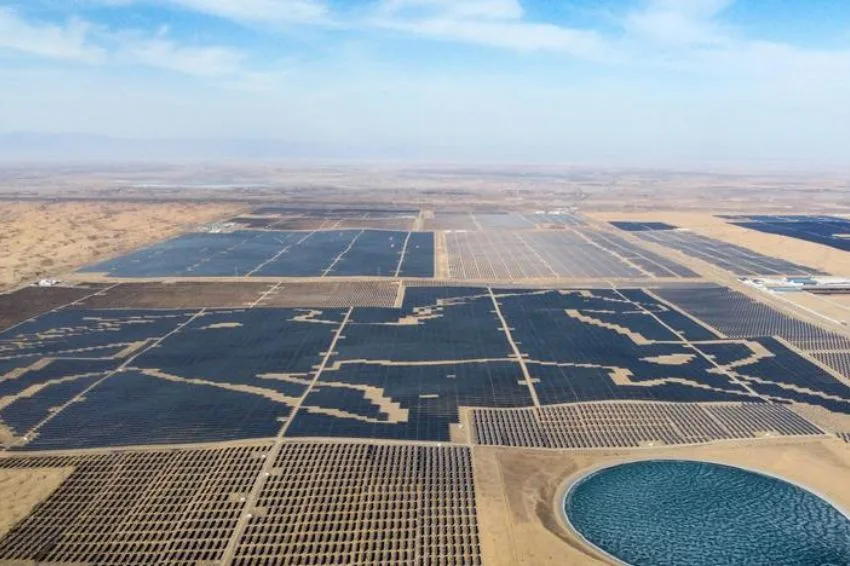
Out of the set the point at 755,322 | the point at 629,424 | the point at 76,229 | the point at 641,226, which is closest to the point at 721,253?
the point at 641,226

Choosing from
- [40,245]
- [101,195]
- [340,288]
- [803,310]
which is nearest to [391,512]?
[340,288]

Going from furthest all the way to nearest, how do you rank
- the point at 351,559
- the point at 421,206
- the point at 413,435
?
the point at 421,206 < the point at 413,435 < the point at 351,559

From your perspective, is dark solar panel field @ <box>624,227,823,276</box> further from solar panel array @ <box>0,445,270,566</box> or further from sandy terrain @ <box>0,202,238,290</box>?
sandy terrain @ <box>0,202,238,290</box>

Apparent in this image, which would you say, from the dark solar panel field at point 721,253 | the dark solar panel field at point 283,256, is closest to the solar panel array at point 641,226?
the dark solar panel field at point 721,253

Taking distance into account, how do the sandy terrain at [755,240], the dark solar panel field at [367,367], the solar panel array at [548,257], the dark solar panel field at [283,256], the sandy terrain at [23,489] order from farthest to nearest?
the sandy terrain at [755,240]
the solar panel array at [548,257]
the dark solar panel field at [283,256]
the dark solar panel field at [367,367]
the sandy terrain at [23,489]

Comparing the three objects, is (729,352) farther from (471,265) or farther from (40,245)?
(40,245)

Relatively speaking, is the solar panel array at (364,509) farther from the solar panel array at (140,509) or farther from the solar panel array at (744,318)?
the solar panel array at (744,318)
